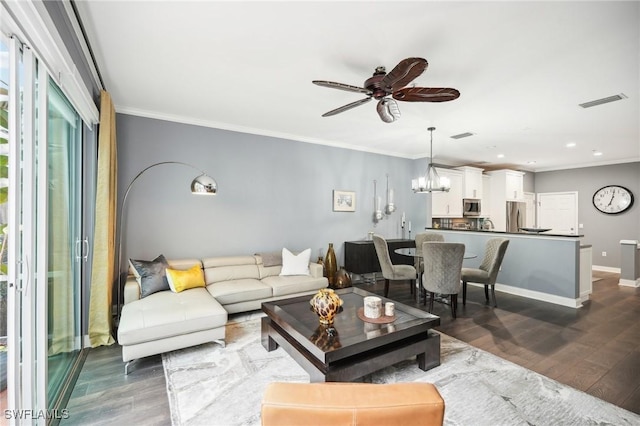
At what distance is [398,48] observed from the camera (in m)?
2.38

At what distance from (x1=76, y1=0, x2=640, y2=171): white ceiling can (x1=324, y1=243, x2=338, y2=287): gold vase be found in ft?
7.09

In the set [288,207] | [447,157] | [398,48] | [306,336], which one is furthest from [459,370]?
[447,157]

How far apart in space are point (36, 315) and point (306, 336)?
1.69m

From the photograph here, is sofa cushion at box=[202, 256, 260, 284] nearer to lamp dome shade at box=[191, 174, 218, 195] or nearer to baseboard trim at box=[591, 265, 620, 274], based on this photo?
lamp dome shade at box=[191, 174, 218, 195]

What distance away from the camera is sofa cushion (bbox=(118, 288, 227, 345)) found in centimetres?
244

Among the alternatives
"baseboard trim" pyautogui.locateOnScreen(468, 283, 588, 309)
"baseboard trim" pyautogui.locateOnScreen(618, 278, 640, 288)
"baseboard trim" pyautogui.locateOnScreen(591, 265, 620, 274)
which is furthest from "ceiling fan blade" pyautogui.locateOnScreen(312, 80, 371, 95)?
"baseboard trim" pyautogui.locateOnScreen(591, 265, 620, 274)

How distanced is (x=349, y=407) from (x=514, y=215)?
27.9 feet

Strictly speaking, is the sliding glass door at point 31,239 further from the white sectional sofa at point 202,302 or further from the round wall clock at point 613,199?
the round wall clock at point 613,199

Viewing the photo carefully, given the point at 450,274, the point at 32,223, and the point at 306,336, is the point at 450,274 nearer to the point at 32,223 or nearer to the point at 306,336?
the point at 306,336

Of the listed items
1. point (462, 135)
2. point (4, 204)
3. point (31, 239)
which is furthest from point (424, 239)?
point (4, 204)

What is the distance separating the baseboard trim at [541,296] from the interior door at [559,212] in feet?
13.6

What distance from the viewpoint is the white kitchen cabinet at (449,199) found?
6.52 metres

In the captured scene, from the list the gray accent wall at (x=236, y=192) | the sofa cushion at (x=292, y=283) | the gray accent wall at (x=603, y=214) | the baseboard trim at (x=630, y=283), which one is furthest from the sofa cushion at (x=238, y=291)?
the gray accent wall at (x=603, y=214)

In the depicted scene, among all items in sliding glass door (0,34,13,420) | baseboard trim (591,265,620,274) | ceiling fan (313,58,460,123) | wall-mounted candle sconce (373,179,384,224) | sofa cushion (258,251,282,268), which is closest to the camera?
sliding glass door (0,34,13,420)
